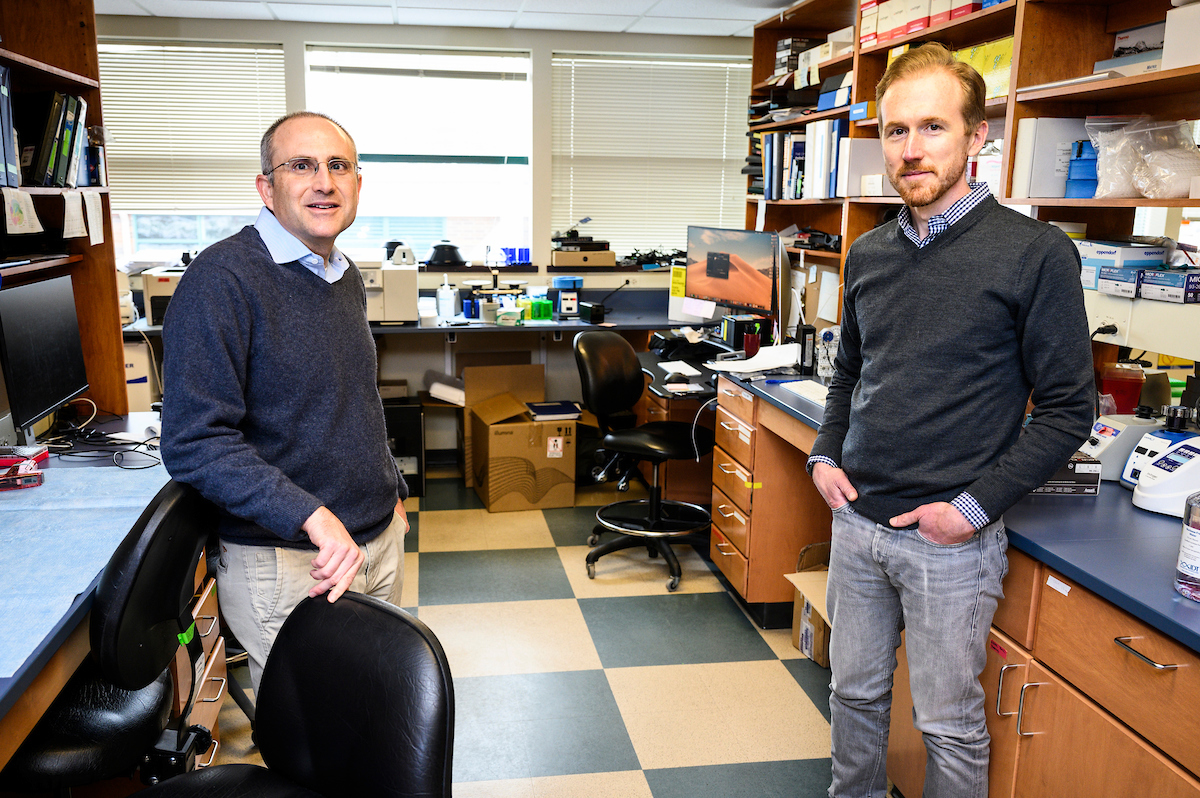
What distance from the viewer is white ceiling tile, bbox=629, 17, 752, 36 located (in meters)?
4.71

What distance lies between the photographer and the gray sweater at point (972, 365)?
1426mm

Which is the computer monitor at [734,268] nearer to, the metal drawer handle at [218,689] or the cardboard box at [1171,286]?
the cardboard box at [1171,286]

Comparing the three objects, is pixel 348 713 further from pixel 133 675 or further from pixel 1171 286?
pixel 1171 286

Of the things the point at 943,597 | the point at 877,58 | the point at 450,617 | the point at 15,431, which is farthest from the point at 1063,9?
the point at 15,431

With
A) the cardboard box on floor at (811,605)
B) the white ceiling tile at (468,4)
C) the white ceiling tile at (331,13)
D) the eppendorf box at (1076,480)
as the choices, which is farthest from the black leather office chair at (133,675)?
the white ceiling tile at (331,13)

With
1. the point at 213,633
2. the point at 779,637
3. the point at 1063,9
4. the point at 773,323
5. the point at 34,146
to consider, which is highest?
the point at 1063,9

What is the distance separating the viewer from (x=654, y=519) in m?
3.68

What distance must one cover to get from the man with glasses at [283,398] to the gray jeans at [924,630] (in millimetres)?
934

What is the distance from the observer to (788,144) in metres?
3.94

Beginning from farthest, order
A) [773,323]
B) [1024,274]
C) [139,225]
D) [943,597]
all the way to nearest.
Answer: [139,225] → [773,323] → [943,597] → [1024,274]

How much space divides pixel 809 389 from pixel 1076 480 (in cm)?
110

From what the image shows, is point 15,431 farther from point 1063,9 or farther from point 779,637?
point 1063,9

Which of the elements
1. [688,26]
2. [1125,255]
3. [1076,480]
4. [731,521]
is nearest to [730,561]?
[731,521]

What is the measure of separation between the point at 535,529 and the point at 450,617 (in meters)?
0.94
